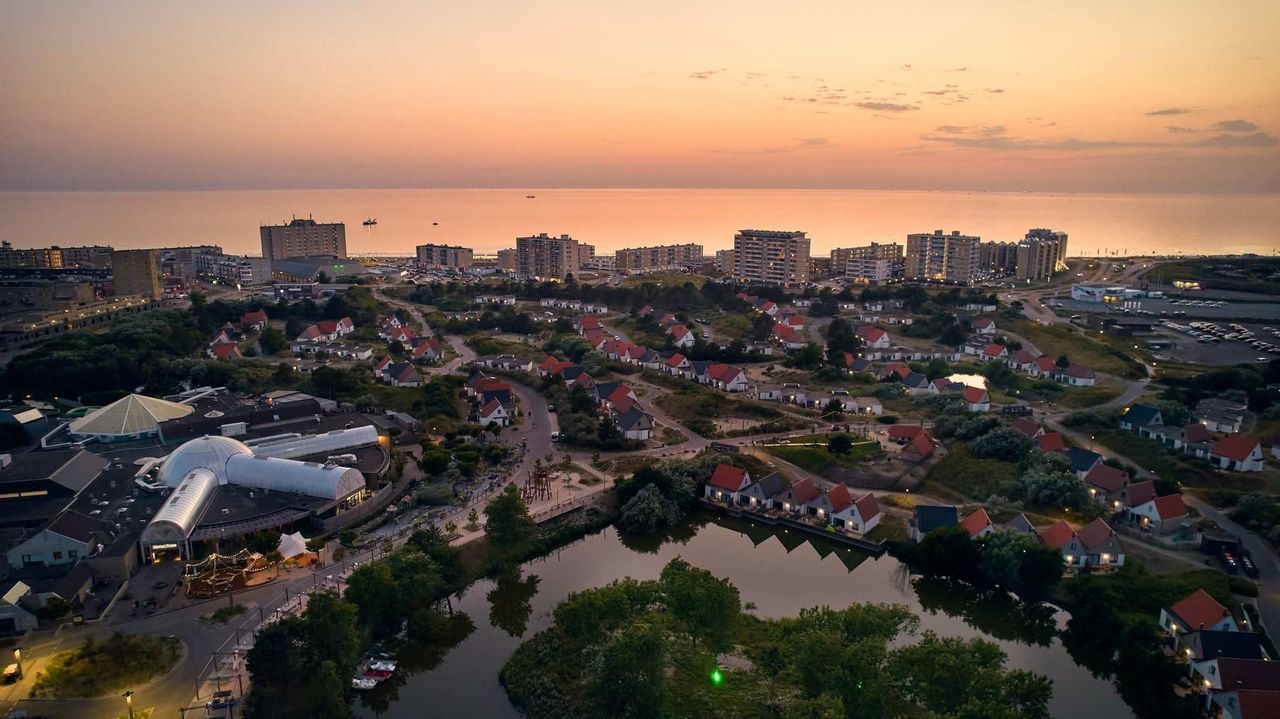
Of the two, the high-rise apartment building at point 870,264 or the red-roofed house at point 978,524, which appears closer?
the red-roofed house at point 978,524

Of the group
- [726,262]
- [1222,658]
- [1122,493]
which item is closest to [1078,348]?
[1122,493]

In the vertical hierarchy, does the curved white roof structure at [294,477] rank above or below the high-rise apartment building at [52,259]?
below

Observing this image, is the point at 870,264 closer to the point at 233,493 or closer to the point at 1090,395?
the point at 1090,395

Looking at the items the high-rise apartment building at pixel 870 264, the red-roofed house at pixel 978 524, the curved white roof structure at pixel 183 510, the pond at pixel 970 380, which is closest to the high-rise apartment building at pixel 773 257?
the high-rise apartment building at pixel 870 264

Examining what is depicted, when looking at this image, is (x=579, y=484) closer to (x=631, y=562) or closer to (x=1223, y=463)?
(x=631, y=562)

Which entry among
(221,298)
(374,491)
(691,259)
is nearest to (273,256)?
(221,298)

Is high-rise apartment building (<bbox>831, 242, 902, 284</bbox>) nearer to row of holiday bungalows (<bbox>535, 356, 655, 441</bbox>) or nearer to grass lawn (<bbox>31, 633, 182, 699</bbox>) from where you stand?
row of holiday bungalows (<bbox>535, 356, 655, 441</bbox>)

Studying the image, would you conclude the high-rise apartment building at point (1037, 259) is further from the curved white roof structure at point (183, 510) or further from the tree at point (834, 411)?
the curved white roof structure at point (183, 510)
